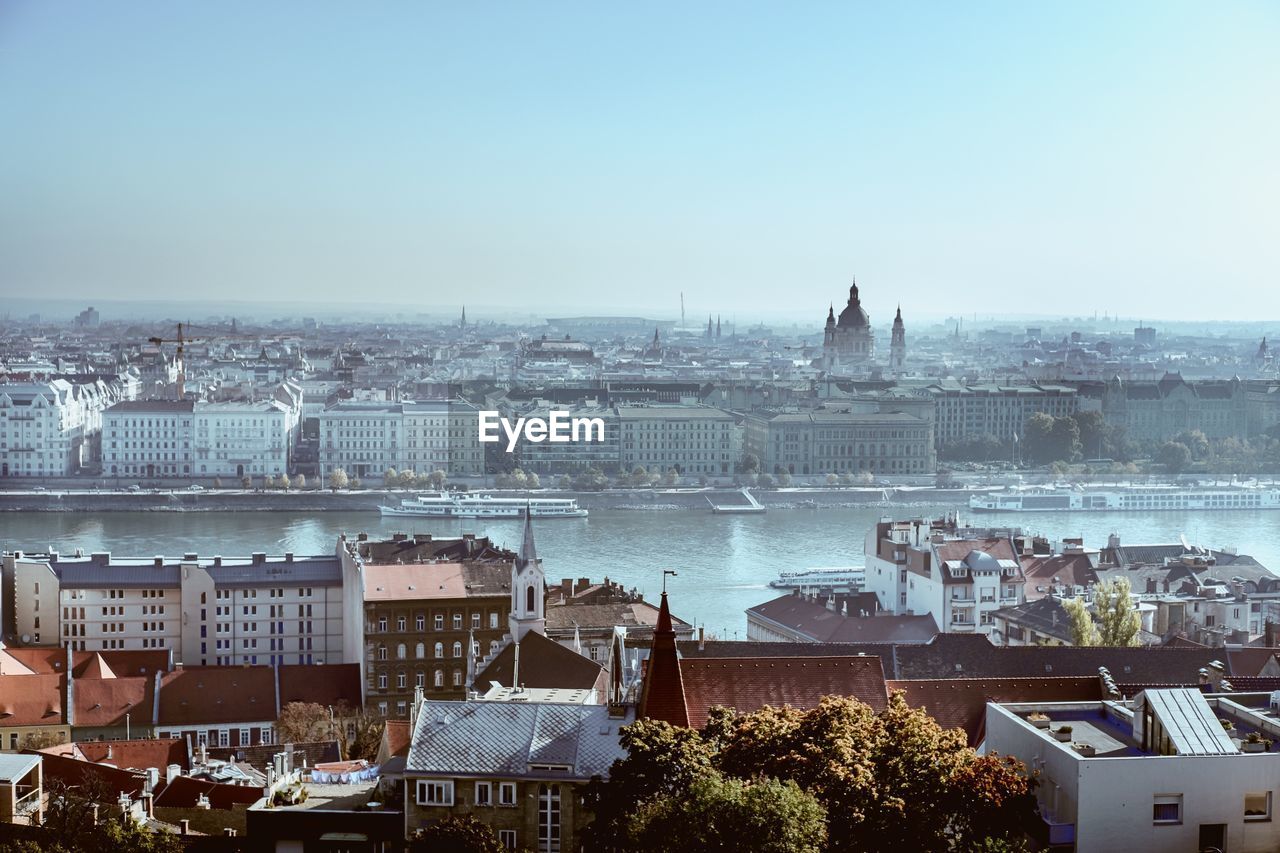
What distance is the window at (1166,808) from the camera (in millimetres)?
3039

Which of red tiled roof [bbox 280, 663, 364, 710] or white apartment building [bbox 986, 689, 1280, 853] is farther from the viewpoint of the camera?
red tiled roof [bbox 280, 663, 364, 710]

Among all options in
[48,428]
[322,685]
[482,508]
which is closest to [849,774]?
[322,685]

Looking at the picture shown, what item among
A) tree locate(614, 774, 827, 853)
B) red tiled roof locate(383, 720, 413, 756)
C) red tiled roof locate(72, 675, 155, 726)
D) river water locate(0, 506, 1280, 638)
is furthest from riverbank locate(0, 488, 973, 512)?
tree locate(614, 774, 827, 853)

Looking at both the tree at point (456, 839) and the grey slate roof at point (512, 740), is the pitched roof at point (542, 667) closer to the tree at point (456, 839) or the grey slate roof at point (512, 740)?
the grey slate roof at point (512, 740)

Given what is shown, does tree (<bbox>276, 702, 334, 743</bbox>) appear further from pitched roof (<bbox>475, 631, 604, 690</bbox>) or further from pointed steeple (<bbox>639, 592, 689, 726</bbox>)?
pointed steeple (<bbox>639, 592, 689, 726</bbox>)

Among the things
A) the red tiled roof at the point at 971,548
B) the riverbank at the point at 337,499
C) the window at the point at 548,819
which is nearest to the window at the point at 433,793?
the window at the point at 548,819

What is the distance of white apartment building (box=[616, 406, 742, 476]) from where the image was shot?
2103cm

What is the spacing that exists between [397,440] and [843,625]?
1329 centimetres

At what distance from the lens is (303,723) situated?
6223mm

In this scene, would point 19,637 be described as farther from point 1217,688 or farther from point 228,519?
point 228,519

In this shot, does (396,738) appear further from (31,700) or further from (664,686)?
(31,700)

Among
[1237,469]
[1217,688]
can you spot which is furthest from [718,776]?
[1237,469]

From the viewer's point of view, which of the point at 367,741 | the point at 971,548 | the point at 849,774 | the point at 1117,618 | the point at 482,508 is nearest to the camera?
the point at 849,774

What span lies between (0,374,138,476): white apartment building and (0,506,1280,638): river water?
217 centimetres
